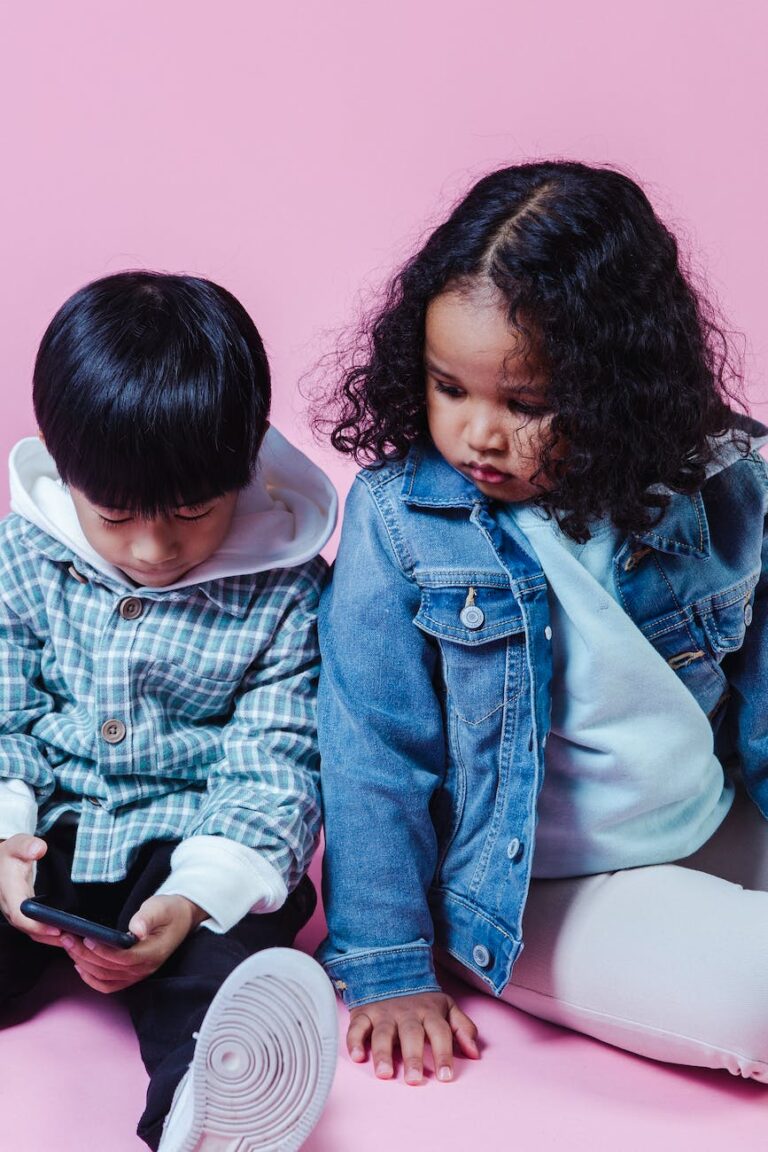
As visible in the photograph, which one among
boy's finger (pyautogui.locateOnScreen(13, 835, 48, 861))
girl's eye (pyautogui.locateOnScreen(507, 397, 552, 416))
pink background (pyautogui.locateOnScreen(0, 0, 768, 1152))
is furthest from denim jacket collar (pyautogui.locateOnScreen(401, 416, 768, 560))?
pink background (pyautogui.locateOnScreen(0, 0, 768, 1152))

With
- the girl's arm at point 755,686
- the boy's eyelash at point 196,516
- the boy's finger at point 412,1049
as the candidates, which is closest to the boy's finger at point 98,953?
the boy's finger at point 412,1049

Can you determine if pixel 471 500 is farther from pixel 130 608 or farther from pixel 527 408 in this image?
pixel 130 608

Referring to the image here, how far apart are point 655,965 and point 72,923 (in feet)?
1.62

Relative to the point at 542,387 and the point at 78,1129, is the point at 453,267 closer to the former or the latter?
the point at 542,387

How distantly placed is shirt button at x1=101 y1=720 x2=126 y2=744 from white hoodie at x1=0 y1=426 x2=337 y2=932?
0.08 m

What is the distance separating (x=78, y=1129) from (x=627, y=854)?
519mm

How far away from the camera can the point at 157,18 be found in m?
2.07

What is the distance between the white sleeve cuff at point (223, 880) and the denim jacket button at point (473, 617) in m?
0.26

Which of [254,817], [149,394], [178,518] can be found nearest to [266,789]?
[254,817]

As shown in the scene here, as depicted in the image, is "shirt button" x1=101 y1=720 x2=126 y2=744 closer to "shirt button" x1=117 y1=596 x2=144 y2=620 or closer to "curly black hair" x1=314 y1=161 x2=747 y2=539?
"shirt button" x1=117 y1=596 x2=144 y2=620

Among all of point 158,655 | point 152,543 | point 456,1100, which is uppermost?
point 152,543

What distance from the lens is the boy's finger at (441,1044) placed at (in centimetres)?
125

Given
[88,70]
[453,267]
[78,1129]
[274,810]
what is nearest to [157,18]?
[88,70]

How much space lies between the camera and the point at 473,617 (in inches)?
51.4
